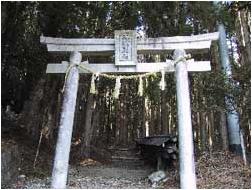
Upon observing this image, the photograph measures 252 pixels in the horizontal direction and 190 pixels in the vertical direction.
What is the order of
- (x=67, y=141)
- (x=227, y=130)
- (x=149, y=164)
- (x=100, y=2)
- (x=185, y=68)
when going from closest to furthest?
(x=67, y=141) < (x=185, y=68) < (x=100, y=2) < (x=227, y=130) < (x=149, y=164)

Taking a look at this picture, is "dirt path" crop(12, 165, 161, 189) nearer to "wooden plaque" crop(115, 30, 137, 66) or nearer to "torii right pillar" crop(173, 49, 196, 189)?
"torii right pillar" crop(173, 49, 196, 189)

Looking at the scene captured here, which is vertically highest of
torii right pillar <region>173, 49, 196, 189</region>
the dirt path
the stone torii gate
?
the stone torii gate

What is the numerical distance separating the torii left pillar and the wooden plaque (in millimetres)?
627

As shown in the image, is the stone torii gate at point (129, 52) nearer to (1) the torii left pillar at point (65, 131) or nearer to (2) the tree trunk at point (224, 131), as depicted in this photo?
(1) the torii left pillar at point (65, 131)

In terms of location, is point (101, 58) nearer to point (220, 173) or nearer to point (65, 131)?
point (65, 131)

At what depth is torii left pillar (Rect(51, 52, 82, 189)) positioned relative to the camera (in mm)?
5469

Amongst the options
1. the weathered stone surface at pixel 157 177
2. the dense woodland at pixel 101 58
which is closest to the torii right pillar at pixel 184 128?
the weathered stone surface at pixel 157 177

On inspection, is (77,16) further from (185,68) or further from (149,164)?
(149,164)

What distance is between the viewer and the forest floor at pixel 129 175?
5.98m

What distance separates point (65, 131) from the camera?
5699mm

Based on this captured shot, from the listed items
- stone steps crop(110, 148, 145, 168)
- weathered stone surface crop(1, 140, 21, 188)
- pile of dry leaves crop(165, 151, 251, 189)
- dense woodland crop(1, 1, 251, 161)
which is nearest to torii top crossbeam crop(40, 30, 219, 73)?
dense woodland crop(1, 1, 251, 161)

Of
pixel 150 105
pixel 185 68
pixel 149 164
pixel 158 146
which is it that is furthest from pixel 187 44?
pixel 150 105

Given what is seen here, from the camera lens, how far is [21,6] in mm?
7230

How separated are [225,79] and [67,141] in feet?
11.3
